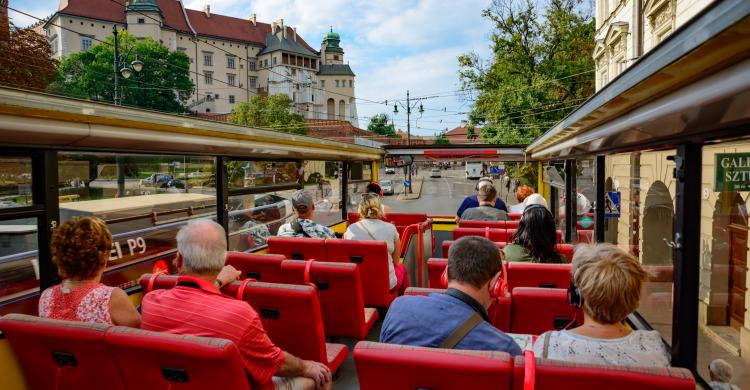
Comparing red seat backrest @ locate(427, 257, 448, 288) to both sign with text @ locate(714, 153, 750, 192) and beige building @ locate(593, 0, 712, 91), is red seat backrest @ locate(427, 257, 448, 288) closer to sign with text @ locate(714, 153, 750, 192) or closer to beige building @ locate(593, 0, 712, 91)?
sign with text @ locate(714, 153, 750, 192)

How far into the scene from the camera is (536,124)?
28.0m

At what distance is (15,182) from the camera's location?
9.95ft

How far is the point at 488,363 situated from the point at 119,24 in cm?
8462

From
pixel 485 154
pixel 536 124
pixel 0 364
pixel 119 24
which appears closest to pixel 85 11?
pixel 119 24

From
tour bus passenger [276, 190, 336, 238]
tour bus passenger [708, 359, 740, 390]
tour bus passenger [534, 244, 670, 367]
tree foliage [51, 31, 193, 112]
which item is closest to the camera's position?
tour bus passenger [534, 244, 670, 367]

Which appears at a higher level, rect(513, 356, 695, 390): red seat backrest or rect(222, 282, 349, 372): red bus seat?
rect(513, 356, 695, 390): red seat backrest

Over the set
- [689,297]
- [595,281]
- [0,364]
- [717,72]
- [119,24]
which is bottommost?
[0,364]

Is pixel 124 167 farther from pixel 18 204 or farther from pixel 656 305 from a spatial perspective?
pixel 656 305

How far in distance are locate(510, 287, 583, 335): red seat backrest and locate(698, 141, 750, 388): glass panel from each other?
28.4 inches

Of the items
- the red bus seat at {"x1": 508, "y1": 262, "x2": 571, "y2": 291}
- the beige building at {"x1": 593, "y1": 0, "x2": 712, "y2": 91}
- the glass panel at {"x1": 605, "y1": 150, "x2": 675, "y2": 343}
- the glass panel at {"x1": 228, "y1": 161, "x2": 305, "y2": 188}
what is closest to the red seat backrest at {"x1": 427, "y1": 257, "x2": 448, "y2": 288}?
the red bus seat at {"x1": 508, "y1": 262, "x2": 571, "y2": 291}

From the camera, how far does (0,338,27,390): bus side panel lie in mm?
2494

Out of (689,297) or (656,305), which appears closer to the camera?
(689,297)

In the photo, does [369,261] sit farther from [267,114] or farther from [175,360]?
[267,114]

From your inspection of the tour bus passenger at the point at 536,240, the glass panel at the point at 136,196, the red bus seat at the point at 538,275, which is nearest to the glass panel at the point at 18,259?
the glass panel at the point at 136,196
